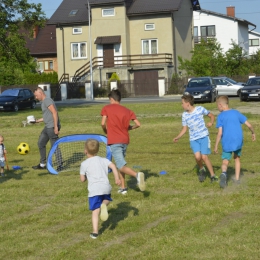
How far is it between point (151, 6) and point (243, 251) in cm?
5704

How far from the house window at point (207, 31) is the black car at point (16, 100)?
44749mm

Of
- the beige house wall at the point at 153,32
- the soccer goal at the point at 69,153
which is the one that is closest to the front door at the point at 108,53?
the beige house wall at the point at 153,32

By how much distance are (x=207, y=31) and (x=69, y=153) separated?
69.2m

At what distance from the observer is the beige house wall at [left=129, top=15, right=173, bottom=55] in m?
62.2

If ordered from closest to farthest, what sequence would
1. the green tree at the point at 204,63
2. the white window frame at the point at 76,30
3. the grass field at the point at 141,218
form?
1. the grass field at the point at 141,218
2. the green tree at the point at 204,63
3. the white window frame at the point at 76,30

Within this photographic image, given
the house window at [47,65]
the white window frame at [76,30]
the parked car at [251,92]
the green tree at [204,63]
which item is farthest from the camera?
the house window at [47,65]

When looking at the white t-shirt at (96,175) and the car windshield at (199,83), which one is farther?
Answer: the car windshield at (199,83)

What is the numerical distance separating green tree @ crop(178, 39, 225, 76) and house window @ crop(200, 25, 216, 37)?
19.1 metres

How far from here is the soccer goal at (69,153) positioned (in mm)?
14242

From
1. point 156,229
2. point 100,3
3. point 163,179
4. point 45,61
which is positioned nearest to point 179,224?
point 156,229

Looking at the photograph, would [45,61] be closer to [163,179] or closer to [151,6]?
[151,6]

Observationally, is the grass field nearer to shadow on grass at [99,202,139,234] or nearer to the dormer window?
shadow on grass at [99,202,139,234]

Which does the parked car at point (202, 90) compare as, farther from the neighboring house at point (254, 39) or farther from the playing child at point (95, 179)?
the neighboring house at point (254, 39)

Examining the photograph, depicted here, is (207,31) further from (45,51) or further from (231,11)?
(45,51)
